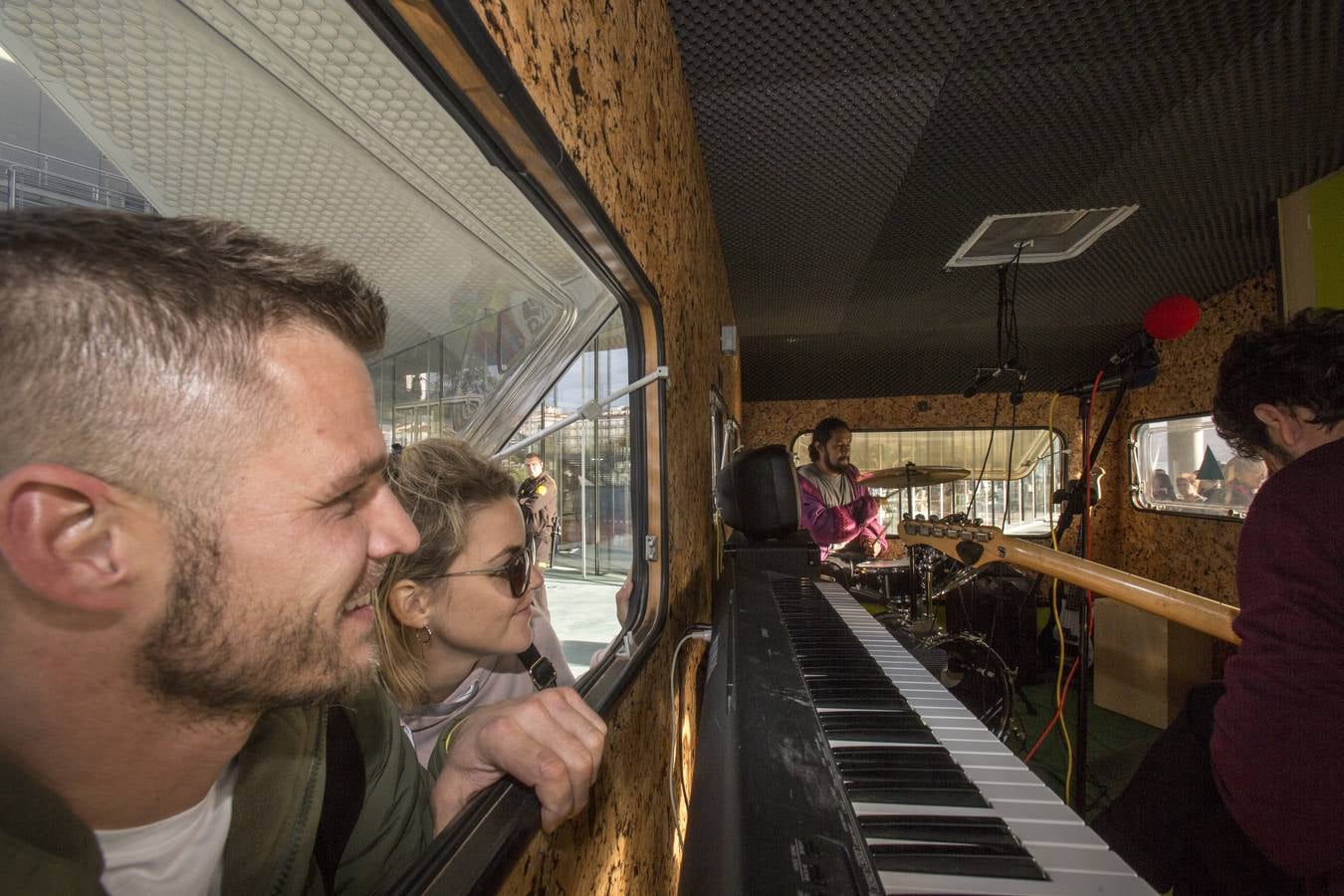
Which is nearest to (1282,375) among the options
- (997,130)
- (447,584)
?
(997,130)

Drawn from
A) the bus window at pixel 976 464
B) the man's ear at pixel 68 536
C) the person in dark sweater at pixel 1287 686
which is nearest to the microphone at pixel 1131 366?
the person in dark sweater at pixel 1287 686

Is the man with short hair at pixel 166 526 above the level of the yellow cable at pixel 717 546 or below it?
above

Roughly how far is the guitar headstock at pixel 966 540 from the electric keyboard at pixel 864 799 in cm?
143

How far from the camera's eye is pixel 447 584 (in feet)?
4.24

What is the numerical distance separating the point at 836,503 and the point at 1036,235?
7.72 feet

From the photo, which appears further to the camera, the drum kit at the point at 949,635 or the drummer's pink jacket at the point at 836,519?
the drummer's pink jacket at the point at 836,519

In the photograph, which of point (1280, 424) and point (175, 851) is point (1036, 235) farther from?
point (175, 851)

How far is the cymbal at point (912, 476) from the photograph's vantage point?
4906mm

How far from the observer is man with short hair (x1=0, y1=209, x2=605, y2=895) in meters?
0.33

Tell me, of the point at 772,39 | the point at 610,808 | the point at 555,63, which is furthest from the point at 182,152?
the point at 772,39

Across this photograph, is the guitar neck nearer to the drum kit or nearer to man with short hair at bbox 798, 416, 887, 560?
the drum kit

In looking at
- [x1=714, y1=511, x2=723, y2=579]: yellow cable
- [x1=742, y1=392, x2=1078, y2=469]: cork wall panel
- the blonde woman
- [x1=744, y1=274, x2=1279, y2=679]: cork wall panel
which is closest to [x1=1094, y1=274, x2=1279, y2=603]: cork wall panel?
[x1=744, y1=274, x2=1279, y2=679]: cork wall panel

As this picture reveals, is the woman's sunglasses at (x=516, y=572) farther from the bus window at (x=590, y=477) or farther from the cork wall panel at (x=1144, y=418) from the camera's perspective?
the cork wall panel at (x=1144, y=418)

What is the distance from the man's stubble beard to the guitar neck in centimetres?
218
